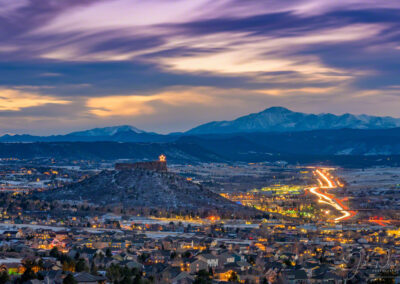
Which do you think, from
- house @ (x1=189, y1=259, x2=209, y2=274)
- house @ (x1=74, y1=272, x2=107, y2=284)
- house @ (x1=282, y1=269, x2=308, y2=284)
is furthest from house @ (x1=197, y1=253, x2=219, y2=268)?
house @ (x1=74, y1=272, x2=107, y2=284)

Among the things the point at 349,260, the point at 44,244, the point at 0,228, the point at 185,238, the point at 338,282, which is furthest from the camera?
the point at 0,228

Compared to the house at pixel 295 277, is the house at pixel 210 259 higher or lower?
higher

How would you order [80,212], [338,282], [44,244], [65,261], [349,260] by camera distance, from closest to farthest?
[338,282] < [65,261] < [349,260] < [44,244] < [80,212]

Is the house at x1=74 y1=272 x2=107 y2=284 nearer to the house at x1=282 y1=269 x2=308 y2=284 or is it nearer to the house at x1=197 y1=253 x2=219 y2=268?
the house at x1=282 y1=269 x2=308 y2=284

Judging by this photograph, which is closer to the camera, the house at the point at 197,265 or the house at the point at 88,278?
the house at the point at 88,278

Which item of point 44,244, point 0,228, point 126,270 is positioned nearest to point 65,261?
point 126,270

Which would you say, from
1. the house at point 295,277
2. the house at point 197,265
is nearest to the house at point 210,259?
the house at point 197,265

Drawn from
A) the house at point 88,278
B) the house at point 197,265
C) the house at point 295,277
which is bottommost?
the house at point 295,277

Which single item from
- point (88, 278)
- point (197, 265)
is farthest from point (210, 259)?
point (88, 278)

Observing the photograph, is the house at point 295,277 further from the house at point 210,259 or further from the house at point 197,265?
the house at point 210,259

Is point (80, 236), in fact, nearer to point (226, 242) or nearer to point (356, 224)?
point (226, 242)

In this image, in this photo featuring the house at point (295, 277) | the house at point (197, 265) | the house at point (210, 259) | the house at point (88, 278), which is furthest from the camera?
the house at point (210, 259)
